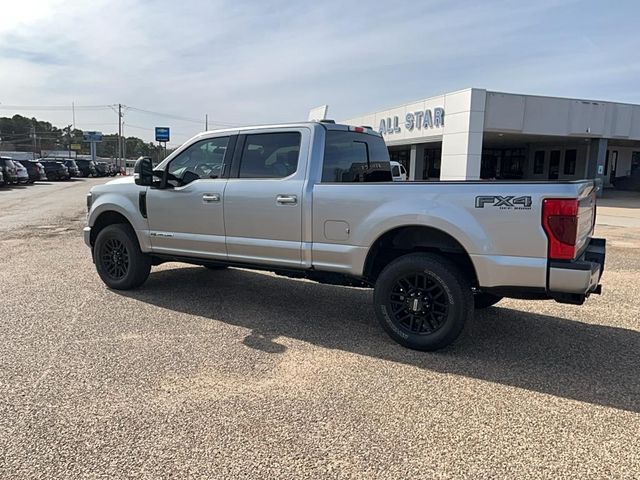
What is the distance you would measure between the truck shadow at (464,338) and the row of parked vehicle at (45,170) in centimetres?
2526

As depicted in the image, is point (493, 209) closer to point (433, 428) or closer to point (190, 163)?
point (433, 428)

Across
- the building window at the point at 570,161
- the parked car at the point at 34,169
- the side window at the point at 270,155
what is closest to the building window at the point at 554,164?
the building window at the point at 570,161

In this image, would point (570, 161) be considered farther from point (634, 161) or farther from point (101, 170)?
point (101, 170)

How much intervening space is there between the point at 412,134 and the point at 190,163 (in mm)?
27375

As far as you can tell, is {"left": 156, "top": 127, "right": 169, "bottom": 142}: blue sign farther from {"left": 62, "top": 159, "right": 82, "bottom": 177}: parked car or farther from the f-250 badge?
the f-250 badge

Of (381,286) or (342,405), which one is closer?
(342,405)

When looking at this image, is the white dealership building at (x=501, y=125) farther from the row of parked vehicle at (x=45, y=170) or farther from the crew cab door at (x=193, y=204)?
the row of parked vehicle at (x=45, y=170)

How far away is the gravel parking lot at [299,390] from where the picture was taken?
287 centimetres

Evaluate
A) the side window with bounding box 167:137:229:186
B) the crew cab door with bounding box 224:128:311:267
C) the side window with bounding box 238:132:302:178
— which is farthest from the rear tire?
the side window with bounding box 167:137:229:186

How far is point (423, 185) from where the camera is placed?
14.4ft

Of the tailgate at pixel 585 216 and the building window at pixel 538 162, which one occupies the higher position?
the building window at pixel 538 162

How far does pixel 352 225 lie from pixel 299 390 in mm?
1676

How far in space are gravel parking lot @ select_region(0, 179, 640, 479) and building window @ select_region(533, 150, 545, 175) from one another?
35296mm

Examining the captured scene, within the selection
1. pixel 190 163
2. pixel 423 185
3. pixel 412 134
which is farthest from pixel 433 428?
pixel 412 134
